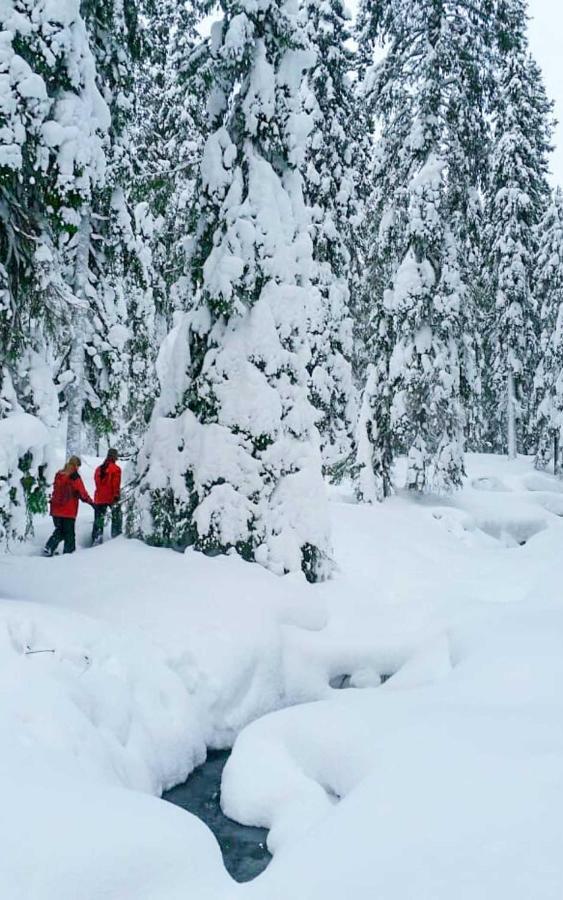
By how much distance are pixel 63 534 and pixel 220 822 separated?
20.2 ft

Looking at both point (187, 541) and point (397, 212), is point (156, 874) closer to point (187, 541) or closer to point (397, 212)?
point (187, 541)

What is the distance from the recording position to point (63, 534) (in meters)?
11.2

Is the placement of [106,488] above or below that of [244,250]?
below

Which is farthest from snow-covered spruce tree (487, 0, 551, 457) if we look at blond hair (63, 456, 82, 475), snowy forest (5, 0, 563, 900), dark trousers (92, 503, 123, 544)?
blond hair (63, 456, 82, 475)

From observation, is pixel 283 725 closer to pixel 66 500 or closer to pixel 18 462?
pixel 18 462

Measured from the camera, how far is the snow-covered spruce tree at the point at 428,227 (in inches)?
675

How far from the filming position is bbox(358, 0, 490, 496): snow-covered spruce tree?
675 inches

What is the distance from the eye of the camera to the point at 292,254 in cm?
1080

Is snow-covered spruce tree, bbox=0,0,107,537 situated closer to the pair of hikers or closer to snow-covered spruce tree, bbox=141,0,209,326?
the pair of hikers

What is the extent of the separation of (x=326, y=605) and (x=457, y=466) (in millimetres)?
8994

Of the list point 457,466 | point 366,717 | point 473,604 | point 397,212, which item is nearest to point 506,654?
point 366,717

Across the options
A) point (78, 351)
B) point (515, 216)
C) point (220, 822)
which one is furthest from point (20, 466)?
point (515, 216)

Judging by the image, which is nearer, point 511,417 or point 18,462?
point 18,462

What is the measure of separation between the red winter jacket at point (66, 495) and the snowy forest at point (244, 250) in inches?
31.5
